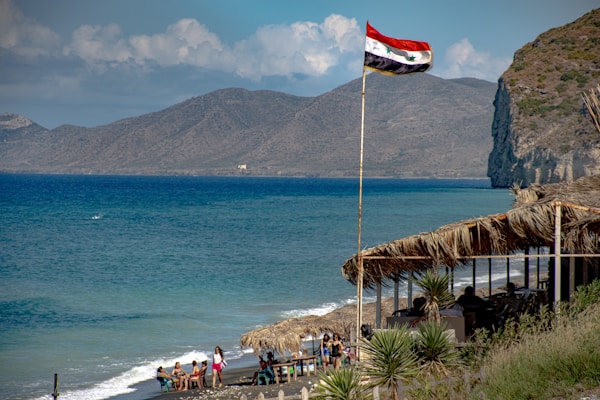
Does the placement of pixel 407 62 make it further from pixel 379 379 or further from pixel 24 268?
pixel 24 268

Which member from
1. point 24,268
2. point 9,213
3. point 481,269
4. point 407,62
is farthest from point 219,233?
point 407,62

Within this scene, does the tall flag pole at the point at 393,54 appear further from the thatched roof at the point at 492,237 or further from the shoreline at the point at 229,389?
the shoreline at the point at 229,389

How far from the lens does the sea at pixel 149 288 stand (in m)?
21.9

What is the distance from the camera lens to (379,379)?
11.2 m

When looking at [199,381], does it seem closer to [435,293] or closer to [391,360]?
[435,293]

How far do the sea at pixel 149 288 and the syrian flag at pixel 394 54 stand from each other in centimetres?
945

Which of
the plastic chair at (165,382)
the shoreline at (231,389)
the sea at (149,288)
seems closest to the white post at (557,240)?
the shoreline at (231,389)

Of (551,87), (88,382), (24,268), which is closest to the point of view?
(88,382)

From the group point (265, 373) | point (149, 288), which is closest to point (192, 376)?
point (265, 373)

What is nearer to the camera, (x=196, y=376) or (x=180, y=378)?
(x=180, y=378)

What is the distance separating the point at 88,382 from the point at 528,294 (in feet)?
35.4

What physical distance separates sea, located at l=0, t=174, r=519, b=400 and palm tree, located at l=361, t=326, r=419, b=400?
8.69 meters

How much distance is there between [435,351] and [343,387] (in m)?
1.79

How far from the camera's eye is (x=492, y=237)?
42.9ft
